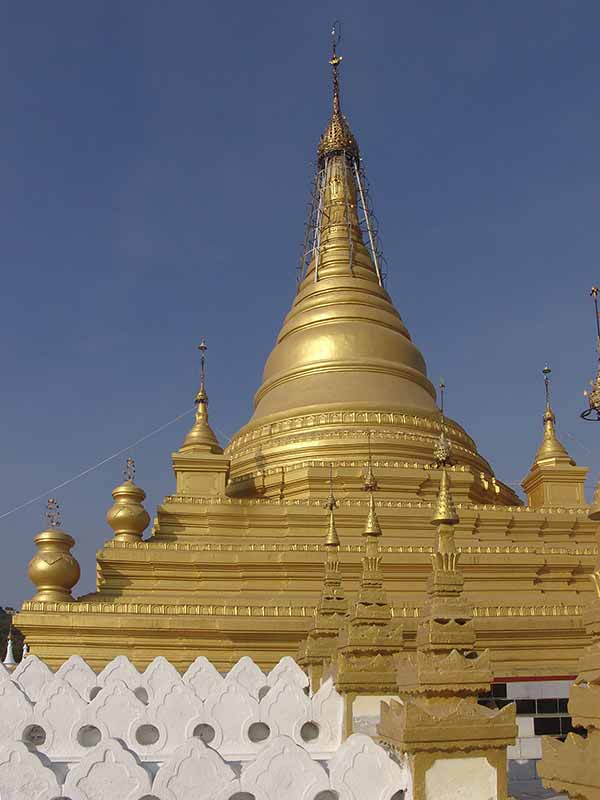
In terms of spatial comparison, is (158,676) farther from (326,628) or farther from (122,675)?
(326,628)

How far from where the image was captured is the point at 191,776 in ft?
21.8

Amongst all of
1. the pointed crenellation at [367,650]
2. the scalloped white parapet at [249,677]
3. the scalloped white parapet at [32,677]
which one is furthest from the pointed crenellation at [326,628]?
the scalloped white parapet at [32,677]

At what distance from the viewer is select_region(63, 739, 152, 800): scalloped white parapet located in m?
6.54

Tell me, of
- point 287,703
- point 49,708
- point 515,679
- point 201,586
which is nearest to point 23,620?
point 201,586

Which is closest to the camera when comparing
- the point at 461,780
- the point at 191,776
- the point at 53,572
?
the point at 461,780

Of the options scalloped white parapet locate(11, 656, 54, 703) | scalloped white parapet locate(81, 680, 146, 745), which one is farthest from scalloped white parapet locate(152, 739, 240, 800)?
scalloped white parapet locate(11, 656, 54, 703)

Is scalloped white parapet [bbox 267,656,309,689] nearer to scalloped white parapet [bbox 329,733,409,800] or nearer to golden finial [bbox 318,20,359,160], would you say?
scalloped white parapet [bbox 329,733,409,800]

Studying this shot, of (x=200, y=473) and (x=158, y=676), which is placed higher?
(x=200, y=473)

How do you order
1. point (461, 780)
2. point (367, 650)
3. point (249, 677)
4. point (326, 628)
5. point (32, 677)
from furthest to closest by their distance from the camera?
point (32, 677)
point (249, 677)
point (326, 628)
point (367, 650)
point (461, 780)

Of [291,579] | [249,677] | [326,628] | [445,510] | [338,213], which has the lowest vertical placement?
[249,677]

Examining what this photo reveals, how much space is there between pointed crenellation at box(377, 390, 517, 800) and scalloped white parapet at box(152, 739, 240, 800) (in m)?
1.30

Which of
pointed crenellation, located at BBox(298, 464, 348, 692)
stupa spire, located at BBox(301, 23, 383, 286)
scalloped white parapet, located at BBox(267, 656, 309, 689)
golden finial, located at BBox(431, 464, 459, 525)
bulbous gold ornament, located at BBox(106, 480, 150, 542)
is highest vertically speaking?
stupa spire, located at BBox(301, 23, 383, 286)

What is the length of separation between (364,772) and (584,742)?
2.34 m

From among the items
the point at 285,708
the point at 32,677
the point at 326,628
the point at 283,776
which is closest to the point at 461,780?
the point at 283,776
